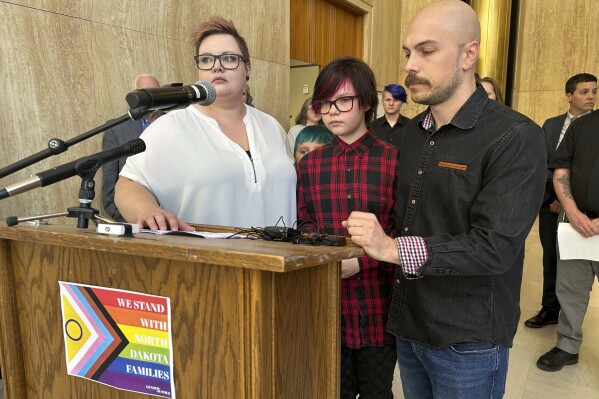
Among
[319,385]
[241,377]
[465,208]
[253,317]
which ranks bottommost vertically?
[319,385]

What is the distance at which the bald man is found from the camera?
3.62 feet

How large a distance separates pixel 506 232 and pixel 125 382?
34.5 inches

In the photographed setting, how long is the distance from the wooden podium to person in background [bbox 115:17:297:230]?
326 millimetres

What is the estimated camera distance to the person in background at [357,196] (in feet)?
4.99

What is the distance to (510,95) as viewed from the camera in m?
8.70

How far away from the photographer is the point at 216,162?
55.9 inches

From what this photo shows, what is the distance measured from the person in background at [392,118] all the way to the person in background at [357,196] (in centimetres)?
242

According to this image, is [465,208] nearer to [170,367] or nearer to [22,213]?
[170,367]

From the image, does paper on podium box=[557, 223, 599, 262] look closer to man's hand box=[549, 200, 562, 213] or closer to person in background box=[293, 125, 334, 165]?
man's hand box=[549, 200, 562, 213]

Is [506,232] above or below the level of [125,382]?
above

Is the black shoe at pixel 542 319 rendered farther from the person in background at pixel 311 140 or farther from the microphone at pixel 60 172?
the microphone at pixel 60 172

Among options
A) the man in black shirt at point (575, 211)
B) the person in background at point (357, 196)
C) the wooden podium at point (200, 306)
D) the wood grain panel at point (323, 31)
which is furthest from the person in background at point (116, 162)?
the wood grain panel at point (323, 31)

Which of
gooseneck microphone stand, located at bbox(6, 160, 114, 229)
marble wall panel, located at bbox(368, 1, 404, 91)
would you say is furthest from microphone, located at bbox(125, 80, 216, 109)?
marble wall panel, located at bbox(368, 1, 404, 91)

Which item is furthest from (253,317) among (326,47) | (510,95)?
(510,95)
